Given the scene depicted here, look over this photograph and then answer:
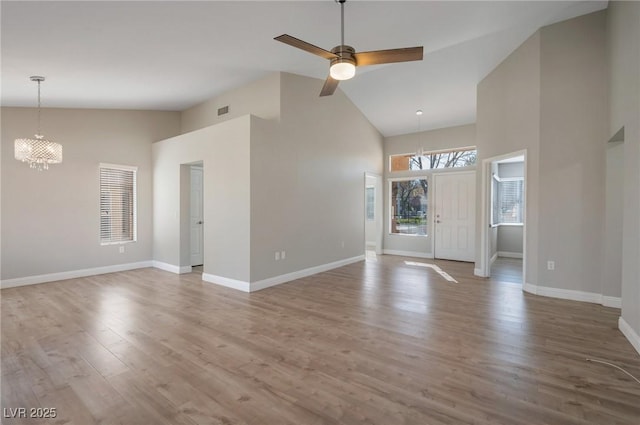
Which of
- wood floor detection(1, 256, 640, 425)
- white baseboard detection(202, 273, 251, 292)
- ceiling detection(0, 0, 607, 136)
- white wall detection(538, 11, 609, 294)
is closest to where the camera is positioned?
wood floor detection(1, 256, 640, 425)

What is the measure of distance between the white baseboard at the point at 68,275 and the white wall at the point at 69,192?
47mm

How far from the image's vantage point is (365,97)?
22.5 feet

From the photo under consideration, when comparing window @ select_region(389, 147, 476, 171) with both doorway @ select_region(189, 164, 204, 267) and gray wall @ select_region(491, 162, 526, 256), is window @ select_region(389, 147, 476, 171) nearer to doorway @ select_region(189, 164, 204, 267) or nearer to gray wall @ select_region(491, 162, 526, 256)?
gray wall @ select_region(491, 162, 526, 256)

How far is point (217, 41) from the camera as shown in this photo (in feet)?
12.6

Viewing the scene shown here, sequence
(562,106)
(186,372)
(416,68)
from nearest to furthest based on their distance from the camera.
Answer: (186,372)
(562,106)
(416,68)

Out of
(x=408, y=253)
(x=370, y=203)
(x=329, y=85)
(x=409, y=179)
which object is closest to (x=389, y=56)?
(x=329, y=85)

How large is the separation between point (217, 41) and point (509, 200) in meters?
7.98

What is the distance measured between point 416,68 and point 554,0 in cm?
208

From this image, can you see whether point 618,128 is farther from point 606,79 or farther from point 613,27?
point 613,27

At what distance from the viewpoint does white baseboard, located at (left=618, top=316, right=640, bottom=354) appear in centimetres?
285

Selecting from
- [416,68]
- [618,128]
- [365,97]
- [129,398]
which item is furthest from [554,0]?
[129,398]

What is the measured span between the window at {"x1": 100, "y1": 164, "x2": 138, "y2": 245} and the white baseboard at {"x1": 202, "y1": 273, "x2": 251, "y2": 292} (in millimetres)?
2295

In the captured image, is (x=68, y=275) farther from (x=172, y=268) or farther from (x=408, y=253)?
(x=408, y=253)

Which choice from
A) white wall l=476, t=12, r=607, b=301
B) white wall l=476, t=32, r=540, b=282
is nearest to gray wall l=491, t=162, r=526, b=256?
white wall l=476, t=32, r=540, b=282
